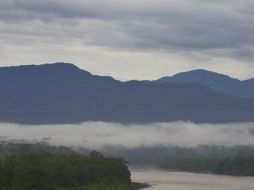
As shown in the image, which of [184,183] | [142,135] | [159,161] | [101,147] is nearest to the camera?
[184,183]

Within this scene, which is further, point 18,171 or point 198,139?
point 198,139

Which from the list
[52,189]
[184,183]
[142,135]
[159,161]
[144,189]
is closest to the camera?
→ [52,189]

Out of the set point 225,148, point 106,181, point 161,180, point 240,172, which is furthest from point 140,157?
point 106,181

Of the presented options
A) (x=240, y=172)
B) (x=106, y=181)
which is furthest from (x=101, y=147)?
(x=106, y=181)

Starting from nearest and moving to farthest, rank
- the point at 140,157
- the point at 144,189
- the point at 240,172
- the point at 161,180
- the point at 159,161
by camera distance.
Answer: the point at 144,189, the point at 161,180, the point at 240,172, the point at 159,161, the point at 140,157

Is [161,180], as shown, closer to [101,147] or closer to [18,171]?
[18,171]

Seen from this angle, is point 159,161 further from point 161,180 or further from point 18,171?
point 18,171
